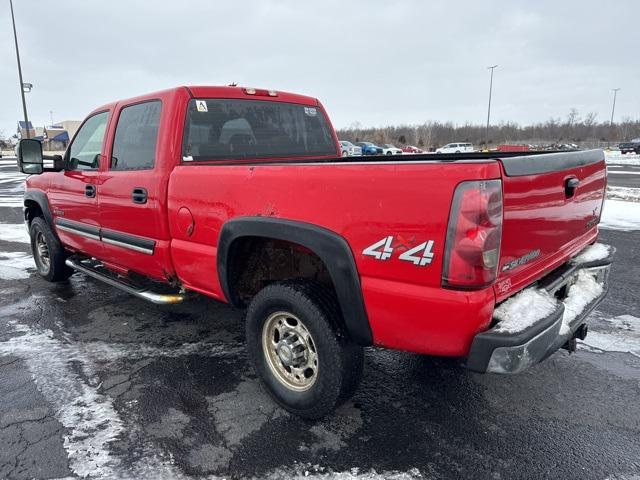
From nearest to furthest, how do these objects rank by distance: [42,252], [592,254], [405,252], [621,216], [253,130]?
1. [405,252]
2. [592,254]
3. [253,130]
4. [42,252]
5. [621,216]

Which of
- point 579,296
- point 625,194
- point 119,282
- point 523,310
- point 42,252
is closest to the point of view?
point 523,310

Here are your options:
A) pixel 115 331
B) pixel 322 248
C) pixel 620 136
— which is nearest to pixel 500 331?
pixel 322 248

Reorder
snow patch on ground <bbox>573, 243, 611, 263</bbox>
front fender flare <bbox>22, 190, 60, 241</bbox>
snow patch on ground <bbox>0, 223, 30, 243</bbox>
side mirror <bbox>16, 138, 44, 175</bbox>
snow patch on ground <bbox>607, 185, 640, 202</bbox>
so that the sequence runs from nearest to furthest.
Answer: snow patch on ground <bbox>573, 243, 611, 263</bbox>
side mirror <bbox>16, 138, 44, 175</bbox>
front fender flare <bbox>22, 190, 60, 241</bbox>
snow patch on ground <bbox>0, 223, 30, 243</bbox>
snow patch on ground <bbox>607, 185, 640, 202</bbox>

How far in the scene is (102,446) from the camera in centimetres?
254

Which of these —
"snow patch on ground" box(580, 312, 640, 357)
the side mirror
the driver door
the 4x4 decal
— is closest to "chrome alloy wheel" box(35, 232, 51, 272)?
the driver door

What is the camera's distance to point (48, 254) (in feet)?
17.9

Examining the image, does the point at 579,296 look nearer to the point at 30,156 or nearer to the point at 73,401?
the point at 73,401

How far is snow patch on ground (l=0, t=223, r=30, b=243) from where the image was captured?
8.02 metres

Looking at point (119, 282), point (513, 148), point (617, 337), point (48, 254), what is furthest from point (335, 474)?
point (513, 148)

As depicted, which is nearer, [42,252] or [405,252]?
[405,252]

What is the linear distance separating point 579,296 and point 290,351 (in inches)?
70.6

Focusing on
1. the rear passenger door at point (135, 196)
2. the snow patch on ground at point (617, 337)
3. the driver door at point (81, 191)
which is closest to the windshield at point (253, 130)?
the rear passenger door at point (135, 196)

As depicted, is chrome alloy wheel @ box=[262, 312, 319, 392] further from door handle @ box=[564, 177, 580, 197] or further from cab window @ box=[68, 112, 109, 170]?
cab window @ box=[68, 112, 109, 170]

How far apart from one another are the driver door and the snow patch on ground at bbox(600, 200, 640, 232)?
798 cm
